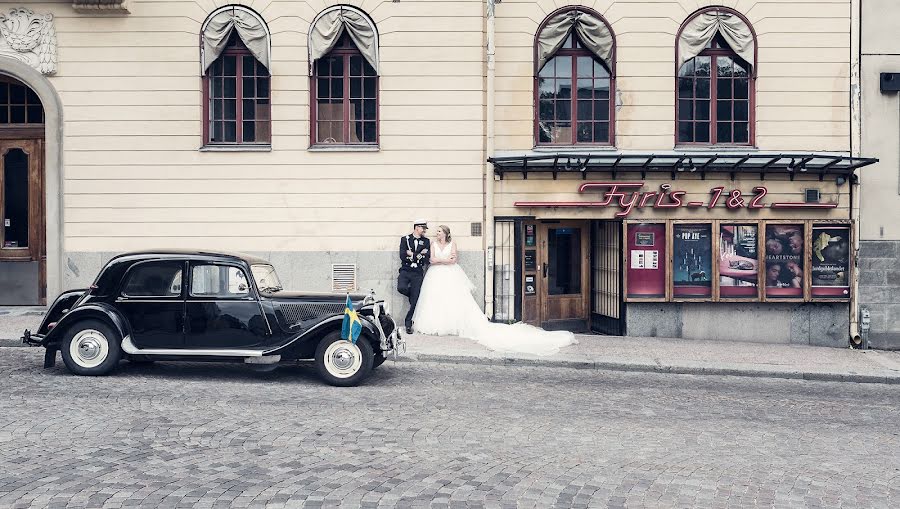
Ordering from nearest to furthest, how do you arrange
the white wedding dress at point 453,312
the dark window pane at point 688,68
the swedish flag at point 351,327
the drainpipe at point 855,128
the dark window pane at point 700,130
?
the swedish flag at point 351,327, the white wedding dress at point 453,312, the drainpipe at point 855,128, the dark window pane at point 688,68, the dark window pane at point 700,130

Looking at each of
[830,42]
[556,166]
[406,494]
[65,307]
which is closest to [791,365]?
[556,166]

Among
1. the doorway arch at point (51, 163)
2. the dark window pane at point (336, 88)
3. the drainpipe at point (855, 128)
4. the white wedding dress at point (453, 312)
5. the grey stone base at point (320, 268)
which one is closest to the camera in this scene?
the white wedding dress at point (453, 312)

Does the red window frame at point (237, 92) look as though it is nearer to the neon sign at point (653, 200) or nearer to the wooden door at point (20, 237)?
the wooden door at point (20, 237)

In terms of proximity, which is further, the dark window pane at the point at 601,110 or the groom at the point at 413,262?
the dark window pane at the point at 601,110

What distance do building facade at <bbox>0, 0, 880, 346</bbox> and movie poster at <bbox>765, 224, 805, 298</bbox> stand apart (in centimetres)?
4

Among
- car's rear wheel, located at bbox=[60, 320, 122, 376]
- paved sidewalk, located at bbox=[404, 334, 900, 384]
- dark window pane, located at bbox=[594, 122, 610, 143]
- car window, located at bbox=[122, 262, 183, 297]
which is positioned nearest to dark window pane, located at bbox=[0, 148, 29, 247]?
car's rear wheel, located at bbox=[60, 320, 122, 376]

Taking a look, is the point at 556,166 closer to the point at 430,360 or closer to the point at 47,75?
the point at 430,360

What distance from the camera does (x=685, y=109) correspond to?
53.8 feet

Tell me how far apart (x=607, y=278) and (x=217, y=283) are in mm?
8260

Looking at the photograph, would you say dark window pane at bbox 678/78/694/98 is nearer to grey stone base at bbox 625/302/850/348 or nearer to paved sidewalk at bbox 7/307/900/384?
grey stone base at bbox 625/302/850/348

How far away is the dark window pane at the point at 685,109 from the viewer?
644 inches

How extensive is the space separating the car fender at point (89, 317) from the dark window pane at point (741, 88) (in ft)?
37.2


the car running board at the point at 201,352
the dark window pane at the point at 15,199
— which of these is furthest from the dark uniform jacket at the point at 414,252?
the dark window pane at the point at 15,199

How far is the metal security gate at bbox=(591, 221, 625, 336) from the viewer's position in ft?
53.2
